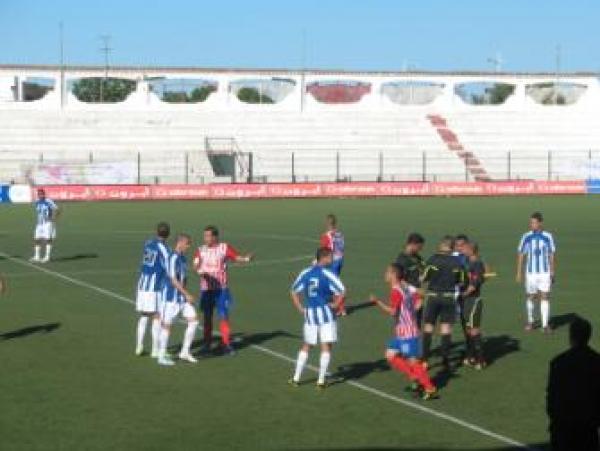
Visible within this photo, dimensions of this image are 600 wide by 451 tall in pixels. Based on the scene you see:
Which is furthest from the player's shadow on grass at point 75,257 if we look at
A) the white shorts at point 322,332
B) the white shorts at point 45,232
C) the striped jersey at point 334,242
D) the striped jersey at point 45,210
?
the white shorts at point 322,332

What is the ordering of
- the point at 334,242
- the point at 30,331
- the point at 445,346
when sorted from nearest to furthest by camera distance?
the point at 445,346, the point at 30,331, the point at 334,242

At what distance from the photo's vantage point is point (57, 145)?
75.2 metres

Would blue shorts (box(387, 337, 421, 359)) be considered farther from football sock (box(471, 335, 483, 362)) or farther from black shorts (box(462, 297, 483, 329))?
black shorts (box(462, 297, 483, 329))

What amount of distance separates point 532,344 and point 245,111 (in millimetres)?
63926

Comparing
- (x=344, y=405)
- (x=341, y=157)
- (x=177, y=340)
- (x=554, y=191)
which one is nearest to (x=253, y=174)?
(x=341, y=157)

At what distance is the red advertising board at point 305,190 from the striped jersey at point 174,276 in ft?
153

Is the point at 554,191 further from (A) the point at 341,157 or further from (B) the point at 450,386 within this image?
(B) the point at 450,386

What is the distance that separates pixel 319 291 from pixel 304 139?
2561 inches

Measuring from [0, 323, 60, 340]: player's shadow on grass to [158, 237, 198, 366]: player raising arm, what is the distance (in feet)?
11.1

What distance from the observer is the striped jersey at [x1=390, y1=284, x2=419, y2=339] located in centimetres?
1425

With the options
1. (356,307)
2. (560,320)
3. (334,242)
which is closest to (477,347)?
(560,320)

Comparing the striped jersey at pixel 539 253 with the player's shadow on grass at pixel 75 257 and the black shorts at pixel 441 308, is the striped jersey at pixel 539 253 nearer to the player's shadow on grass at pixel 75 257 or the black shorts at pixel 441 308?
the black shorts at pixel 441 308

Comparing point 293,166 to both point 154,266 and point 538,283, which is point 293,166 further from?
point 154,266

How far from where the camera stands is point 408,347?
46.8ft
